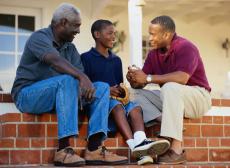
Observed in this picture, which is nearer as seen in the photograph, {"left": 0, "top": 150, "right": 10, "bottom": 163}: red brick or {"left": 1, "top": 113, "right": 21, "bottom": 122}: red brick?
{"left": 0, "top": 150, "right": 10, "bottom": 163}: red brick

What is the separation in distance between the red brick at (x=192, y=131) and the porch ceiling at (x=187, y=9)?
5.72 meters

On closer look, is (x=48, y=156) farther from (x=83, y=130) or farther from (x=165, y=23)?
(x=165, y=23)

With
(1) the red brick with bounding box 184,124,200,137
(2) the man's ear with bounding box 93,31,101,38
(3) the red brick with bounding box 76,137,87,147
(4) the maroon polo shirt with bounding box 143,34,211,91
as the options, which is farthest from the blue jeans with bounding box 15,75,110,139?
(1) the red brick with bounding box 184,124,200,137

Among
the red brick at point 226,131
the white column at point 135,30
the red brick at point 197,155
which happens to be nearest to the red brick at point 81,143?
the red brick at point 197,155

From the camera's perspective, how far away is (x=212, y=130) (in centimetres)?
550

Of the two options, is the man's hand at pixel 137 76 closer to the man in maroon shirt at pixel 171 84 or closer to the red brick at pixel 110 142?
the man in maroon shirt at pixel 171 84

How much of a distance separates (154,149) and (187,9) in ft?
24.9

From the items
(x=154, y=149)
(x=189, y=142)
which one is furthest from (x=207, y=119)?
(x=154, y=149)

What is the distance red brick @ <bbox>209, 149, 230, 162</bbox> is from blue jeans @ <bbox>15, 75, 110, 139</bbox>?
1.25 metres

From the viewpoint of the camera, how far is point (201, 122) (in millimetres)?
5441

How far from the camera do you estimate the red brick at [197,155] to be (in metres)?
5.20

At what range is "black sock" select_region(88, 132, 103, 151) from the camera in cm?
463

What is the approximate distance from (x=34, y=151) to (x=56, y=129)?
292 millimetres

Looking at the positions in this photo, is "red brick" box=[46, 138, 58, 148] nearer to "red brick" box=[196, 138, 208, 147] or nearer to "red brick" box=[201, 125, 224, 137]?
"red brick" box=[196, 138, 208, 147]
